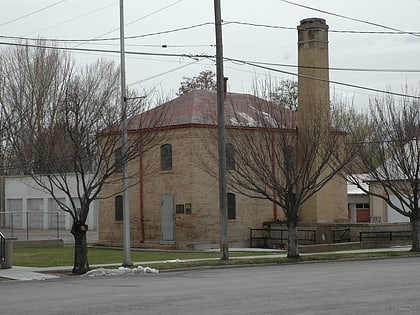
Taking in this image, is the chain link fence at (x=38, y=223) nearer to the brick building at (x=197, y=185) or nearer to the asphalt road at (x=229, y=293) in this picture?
the brick building at (x=197, y=185)

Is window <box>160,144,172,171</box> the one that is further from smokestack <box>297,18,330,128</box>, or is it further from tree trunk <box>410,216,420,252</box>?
tree trunk <box>410,216,420,252</box>

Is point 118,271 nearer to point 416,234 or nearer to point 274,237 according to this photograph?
point 416,234

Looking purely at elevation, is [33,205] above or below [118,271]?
above

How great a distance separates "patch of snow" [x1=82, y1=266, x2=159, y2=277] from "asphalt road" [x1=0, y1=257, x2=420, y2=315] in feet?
3.90

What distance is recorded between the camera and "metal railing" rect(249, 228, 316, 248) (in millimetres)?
42750

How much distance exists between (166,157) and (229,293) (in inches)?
1025

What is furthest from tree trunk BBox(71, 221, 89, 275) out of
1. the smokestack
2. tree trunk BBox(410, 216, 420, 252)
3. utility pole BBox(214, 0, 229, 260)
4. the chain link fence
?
the chain link fence

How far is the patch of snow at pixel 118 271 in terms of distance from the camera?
26.4 m

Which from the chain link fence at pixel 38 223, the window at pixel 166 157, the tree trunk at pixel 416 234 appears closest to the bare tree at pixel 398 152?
the tree trunk at pixel 416 234

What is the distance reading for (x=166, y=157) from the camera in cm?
4384

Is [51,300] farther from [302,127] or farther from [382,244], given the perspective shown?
[382,244]

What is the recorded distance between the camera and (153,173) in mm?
43719

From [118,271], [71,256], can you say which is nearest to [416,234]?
[71,256]

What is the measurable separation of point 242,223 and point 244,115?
588 cm
